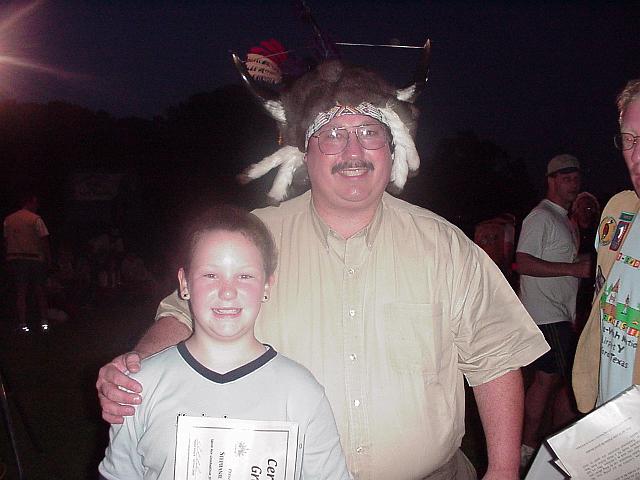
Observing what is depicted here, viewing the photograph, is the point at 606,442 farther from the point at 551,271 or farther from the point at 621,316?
the point at 551,271

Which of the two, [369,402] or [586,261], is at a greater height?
[586,261]

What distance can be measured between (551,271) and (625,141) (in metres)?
3.00

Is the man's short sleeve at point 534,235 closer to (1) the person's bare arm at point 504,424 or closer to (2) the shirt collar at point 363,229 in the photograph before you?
(1) the person's bare arm at point 504,424

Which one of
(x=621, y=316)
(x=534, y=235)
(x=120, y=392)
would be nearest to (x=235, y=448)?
(x=120, y=392)

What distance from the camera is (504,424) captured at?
2.43 meters

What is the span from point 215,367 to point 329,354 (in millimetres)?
476

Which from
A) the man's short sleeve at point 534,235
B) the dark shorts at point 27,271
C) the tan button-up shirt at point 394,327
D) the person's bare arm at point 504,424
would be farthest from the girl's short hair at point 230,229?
the dark shorts at point 27,271

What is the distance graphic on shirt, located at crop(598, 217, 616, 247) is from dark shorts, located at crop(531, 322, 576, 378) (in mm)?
2465

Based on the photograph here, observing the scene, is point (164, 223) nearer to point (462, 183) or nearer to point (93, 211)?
point (93, 211)

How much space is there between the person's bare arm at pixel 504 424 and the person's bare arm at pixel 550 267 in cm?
276

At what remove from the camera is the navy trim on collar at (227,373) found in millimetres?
1958

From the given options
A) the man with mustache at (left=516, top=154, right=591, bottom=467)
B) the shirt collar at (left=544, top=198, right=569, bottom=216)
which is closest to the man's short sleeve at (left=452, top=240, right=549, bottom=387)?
the man with mustache at (left=516, top=154, right=591, bottom=467)

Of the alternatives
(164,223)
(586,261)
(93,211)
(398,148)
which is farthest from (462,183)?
(398,148)

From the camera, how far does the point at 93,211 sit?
21.7 metres
